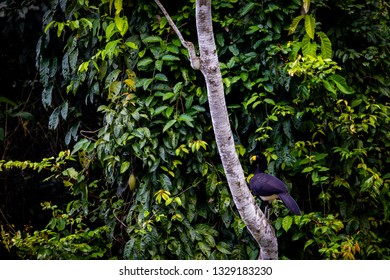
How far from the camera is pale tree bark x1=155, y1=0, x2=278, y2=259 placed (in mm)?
2463

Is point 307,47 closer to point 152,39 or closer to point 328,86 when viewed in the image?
point 328,86

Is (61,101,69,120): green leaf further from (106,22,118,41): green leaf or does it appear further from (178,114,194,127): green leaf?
(178,114,194,127): green leaf

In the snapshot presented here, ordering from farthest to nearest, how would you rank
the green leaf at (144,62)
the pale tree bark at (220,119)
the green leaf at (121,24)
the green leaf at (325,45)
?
1. the green leaf at (144,62)
2. the green leaf at (121,24)
3. the green leaf at (325,45)
4. the pale tree bark at (220,119)

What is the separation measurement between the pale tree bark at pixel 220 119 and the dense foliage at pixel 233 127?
575mm

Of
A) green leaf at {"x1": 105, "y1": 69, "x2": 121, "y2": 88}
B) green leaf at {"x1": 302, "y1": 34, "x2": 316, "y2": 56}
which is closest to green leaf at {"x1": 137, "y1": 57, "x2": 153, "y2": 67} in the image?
green leaf at {"x1": 105, "y1": 69, "x2": 121, "y2": 88}

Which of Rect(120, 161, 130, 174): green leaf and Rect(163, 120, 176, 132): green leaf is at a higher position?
Rect(163, 120, 176, 132): green leaf

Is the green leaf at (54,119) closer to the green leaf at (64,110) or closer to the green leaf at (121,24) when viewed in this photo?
the green leaf at (64,110)

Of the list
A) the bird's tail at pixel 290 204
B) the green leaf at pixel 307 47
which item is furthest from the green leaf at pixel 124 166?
the green leaf at pixel 307 47

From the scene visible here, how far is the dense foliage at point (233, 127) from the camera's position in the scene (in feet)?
11.1

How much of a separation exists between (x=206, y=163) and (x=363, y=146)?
3.04 ft

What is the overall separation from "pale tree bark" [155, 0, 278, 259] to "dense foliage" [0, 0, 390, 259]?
0.57 meters

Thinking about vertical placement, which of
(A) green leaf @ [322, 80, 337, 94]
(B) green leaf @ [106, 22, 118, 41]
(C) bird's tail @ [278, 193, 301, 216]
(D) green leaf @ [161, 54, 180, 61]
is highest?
(B) green leaf @ [106, 22, 118, 41]

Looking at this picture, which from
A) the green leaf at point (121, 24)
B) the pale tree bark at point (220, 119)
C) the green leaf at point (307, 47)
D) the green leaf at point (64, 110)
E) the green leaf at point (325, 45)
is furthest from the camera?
the green leaf at point (64, 110)

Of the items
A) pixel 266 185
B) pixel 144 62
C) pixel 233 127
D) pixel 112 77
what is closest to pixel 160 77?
pixel 144 62
